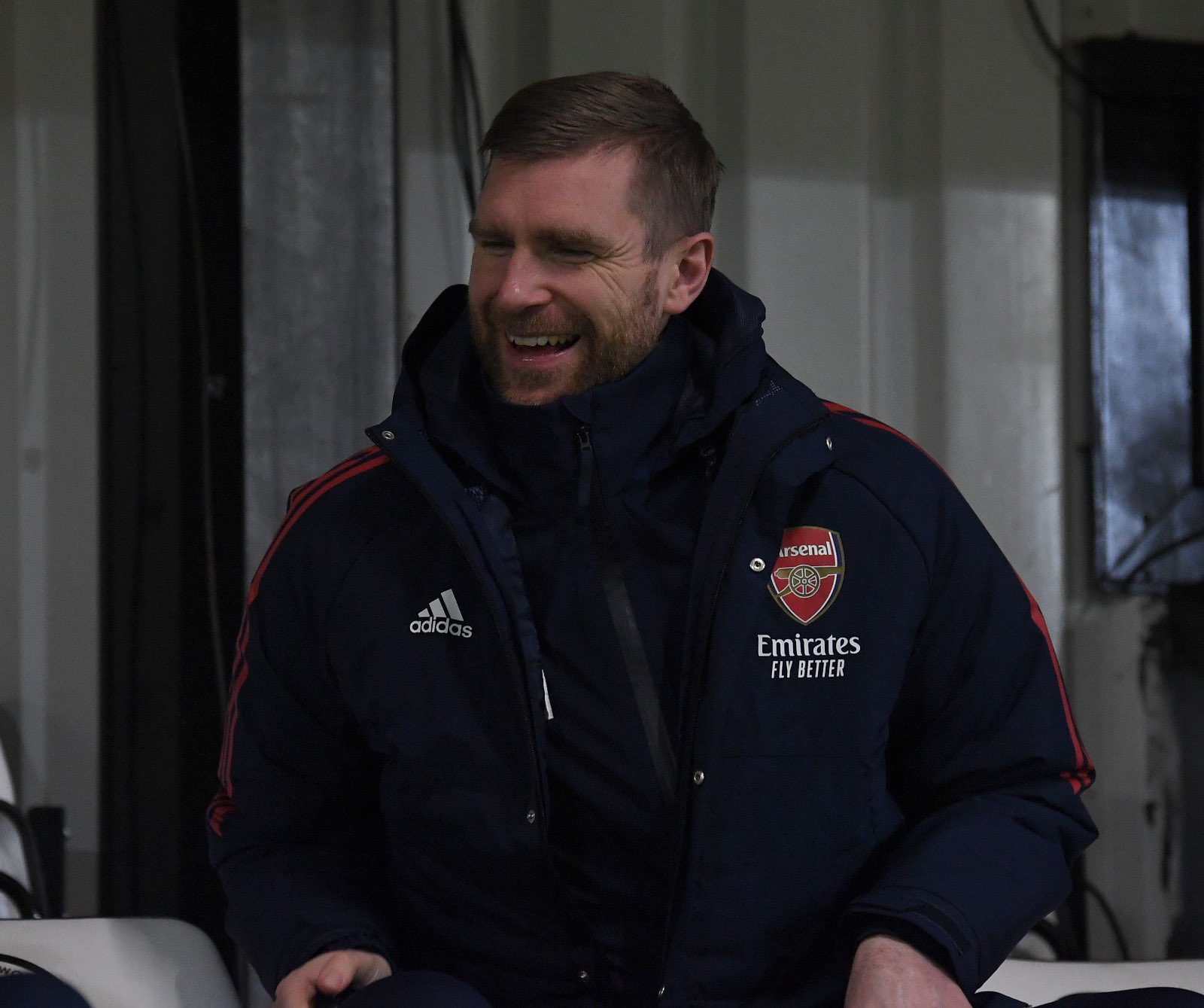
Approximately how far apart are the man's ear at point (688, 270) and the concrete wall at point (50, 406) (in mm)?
1149

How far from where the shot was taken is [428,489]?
124 centimetres

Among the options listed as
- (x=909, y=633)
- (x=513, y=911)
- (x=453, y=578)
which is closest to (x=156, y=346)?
(x=453, y=578)

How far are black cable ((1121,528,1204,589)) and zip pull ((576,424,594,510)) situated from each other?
143 cm

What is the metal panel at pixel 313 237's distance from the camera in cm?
181

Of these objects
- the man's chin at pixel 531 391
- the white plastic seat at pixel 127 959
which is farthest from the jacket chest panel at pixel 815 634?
the white plastic seat at pixel 127 959

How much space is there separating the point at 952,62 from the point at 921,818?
1.49m

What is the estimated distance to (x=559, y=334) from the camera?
4.37 feet

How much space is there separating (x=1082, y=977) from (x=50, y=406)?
1.70 m

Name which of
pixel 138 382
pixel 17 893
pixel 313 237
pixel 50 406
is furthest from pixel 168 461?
pixel 17 893

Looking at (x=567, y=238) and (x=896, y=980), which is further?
(x=567, y=238)

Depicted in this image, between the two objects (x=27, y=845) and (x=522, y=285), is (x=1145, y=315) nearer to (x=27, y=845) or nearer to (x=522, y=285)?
(x=522, y=285)

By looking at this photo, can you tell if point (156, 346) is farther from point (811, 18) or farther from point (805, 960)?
point (805, 960)

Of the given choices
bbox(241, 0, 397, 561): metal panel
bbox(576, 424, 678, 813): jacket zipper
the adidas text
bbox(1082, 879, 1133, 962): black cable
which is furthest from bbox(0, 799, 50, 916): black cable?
bbox(1082, 879, 1133, 962): black cable

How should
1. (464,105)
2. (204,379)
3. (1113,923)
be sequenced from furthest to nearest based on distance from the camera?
(1113,923)
(464,105)
(204,379)
